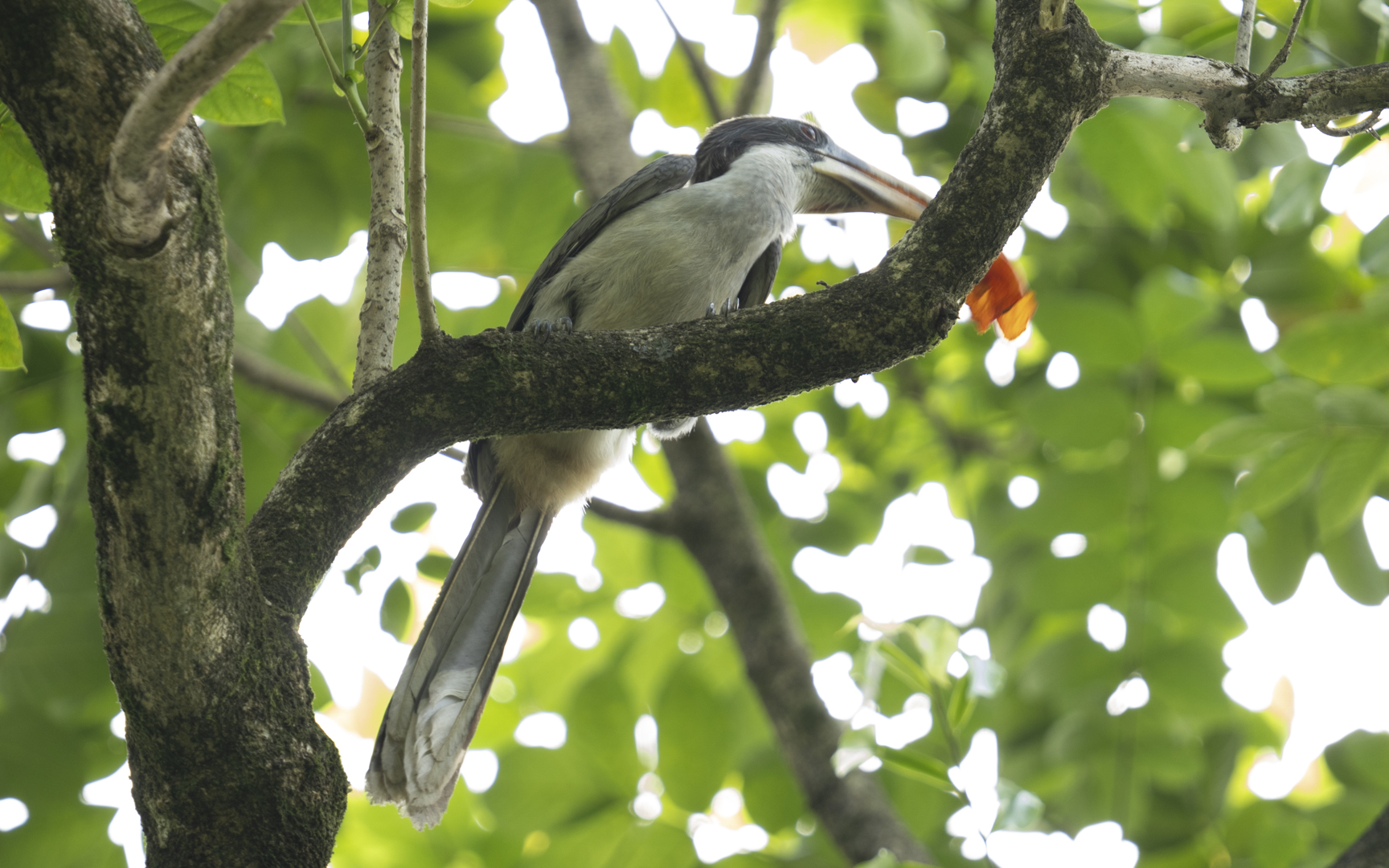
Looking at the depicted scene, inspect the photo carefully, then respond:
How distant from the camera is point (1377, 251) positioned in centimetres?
303

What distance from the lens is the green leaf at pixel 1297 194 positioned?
325 cm

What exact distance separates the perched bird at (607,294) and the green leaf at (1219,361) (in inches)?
45.8

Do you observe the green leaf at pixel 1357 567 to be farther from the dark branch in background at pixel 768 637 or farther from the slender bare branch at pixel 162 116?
the slender bare branch at pixel 162 116

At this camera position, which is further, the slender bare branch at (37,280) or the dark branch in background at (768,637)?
the dark branch in background at (768,637)

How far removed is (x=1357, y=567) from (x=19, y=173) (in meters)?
4.18

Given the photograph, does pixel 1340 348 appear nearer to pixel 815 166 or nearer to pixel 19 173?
pixel 815 166

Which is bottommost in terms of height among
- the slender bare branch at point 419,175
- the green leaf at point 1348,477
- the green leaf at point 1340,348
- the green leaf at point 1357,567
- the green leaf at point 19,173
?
the green leaf at point 1357,567

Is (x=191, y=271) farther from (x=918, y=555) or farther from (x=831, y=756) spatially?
(x=918, y=555)

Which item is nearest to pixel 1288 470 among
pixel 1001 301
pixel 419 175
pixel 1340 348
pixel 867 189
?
pixel 1340 348

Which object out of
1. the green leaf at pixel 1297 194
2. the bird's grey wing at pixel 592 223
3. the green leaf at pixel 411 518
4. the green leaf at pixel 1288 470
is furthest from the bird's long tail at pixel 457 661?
the green leaf at pixel 1297 194

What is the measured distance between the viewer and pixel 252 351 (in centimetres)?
421

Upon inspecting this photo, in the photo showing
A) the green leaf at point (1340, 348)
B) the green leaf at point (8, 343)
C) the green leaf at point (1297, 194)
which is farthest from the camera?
the green leaf at point (1340, 348)

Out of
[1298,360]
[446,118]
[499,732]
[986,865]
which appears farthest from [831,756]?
[446,118]

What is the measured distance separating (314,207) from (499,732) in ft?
7.96
